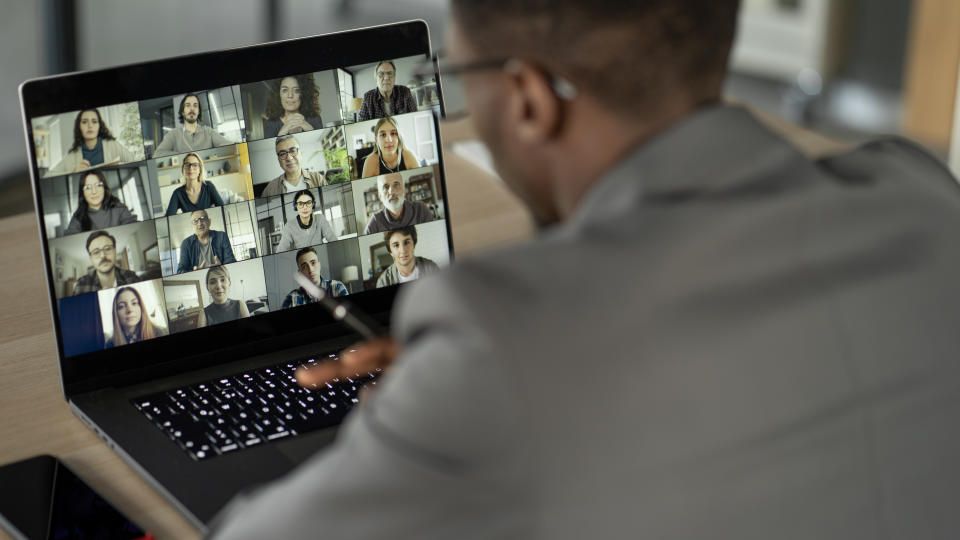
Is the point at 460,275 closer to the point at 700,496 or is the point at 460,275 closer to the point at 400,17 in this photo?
the point at 700,496

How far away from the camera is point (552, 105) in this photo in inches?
27.1

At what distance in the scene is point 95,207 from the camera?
3.39 feet

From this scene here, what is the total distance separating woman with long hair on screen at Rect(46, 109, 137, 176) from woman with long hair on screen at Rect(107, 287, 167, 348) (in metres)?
0.12

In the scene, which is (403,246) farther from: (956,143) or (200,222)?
(956,143)

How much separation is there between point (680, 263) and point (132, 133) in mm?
651

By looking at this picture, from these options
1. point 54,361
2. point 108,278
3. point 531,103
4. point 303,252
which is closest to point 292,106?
point 303,252

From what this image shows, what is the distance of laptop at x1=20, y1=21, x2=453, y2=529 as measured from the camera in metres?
1.01

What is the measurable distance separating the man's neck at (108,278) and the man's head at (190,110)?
16 cm

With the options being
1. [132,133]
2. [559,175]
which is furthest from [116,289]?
[559,175]

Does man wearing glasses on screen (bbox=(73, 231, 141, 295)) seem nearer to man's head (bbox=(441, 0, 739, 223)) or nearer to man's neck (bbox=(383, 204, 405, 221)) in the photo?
man's neck (bbox=(383, 204, 405, 221))

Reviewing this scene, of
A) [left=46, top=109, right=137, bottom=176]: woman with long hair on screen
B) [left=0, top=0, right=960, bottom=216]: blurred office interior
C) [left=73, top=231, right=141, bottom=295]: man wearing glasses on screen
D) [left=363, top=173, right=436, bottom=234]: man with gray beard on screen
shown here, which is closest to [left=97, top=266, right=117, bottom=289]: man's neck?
[left=73, top=231, right=141, bottom=295]: man wearing glasses on screen

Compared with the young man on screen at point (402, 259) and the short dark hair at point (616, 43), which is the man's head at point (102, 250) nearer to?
the young man on screen at point (402, 259)

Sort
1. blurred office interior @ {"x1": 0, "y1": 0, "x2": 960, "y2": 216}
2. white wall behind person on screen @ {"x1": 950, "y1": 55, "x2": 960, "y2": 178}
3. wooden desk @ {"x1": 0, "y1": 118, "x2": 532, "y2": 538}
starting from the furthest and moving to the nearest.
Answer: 1. blurred office interior @ {"x1": 0, "y1": 0, "x2": 960, "y2": 216}
2. white wall behind person on screen @ {"x1": 950, "y1": 55, "x2": 960, "y2": 178}
3. wooden desk @ {"x1": 0, "y1": 118, "x2": 532, "y2": 538}

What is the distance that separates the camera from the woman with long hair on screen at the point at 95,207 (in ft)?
3.37
